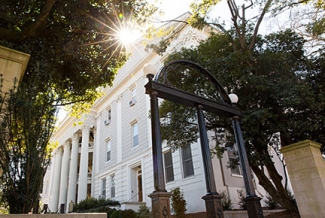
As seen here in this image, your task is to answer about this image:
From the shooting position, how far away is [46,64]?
621cm

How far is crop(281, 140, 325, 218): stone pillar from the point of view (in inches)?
201

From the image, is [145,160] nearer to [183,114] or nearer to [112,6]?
[183,114]

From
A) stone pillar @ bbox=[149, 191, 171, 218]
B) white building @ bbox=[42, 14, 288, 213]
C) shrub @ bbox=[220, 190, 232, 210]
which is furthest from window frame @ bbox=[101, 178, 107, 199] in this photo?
stone pillar @ bbox=[149, 191, 171, 218]

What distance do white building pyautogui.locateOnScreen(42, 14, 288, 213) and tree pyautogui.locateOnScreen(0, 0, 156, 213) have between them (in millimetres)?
5876

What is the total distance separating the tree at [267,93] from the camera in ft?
23.3

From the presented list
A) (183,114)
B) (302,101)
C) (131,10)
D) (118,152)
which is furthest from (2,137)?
(118,152)

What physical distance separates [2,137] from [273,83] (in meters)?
7.29

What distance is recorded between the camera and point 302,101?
684 cm

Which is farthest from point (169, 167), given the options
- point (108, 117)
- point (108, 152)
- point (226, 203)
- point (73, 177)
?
point (73, 177)

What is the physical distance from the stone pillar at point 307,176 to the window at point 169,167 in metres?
7.93

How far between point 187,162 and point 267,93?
5947mm

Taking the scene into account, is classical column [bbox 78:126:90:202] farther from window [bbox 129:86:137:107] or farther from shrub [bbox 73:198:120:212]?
window [bbox 129:86:137:107]

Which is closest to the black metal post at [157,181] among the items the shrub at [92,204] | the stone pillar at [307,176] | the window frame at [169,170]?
the stone pillar at [307,176]

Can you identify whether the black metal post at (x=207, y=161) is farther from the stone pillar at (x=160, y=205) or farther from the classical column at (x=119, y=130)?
the classical column at (x=119, y=130)
